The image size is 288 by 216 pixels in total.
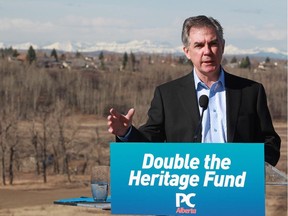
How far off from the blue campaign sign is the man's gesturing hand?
0.51 feet

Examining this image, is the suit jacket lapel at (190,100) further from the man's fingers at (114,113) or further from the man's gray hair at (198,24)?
the man's fingers at (114,113)

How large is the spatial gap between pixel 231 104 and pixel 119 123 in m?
0.44

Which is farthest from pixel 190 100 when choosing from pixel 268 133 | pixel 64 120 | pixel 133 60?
pixel 133 60

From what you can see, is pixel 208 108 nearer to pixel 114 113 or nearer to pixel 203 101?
pixel 203 101

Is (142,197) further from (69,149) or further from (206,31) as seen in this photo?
(69,149)

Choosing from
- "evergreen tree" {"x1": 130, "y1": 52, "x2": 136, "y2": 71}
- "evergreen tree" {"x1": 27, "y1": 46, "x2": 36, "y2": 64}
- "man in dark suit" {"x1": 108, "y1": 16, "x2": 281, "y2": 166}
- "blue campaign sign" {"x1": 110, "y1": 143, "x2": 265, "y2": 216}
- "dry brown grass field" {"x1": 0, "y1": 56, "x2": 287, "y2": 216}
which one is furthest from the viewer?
"evergreen tree" {"x1": 130, "y1": 52, "x2": 136, "y2": 71}

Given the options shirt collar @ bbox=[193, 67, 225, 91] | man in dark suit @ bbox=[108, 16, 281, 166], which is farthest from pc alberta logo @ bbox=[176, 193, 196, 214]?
shirt collar @ bbox=[193, 67, 225, 91]

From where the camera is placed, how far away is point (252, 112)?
339 cm

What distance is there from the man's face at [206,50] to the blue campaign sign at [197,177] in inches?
14.4

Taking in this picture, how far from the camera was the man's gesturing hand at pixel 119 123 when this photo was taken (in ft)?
10.5

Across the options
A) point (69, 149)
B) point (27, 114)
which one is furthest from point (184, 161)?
point (27, 114)

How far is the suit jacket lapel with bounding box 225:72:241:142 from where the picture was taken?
130 inches

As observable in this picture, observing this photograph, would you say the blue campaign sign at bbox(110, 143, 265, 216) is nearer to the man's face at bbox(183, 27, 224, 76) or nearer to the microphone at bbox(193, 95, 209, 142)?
the microphone at bbox(193, 95, 209, 142)

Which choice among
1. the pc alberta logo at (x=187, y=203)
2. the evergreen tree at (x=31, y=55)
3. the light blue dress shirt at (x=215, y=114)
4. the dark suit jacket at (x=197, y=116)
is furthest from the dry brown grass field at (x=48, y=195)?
the evergreen tree at (x=31, y=55)
